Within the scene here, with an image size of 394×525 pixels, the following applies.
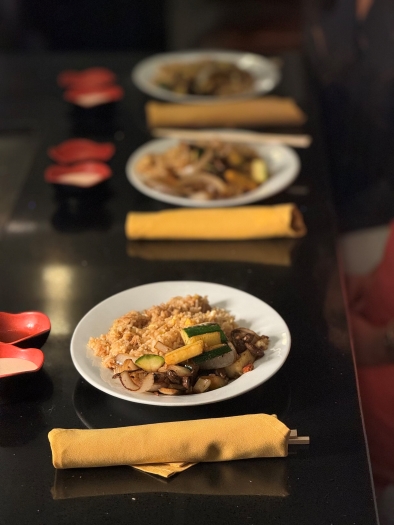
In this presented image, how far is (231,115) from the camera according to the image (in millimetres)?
2588

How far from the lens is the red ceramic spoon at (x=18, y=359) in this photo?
4.02 feet

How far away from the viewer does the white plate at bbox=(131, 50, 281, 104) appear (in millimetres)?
2730

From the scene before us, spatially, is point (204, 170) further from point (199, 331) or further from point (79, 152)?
point (199, 331)

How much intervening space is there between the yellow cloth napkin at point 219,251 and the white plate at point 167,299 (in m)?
0.27

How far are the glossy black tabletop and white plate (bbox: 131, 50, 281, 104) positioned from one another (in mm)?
283

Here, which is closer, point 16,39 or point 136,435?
point 136,435

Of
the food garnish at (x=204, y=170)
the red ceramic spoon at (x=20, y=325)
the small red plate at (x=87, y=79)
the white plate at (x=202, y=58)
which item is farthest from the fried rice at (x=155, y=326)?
the small red plate at (x=87, y=79)

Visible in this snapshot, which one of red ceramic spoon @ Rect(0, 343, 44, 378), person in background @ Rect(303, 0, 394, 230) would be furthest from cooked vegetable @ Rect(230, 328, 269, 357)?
person in background @ Rect(303, 0, 394, 230)

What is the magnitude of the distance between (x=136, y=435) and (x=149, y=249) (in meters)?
0.75

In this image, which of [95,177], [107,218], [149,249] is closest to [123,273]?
[149,249]

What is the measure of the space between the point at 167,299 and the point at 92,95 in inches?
58.9

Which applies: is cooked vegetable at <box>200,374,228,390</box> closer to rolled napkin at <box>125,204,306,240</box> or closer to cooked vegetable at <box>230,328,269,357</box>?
cooked vegetable at <box>230,328,269,357</box>

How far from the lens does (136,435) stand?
1097 millimetres

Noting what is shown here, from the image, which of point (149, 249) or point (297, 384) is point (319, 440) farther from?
point (149, 249)
